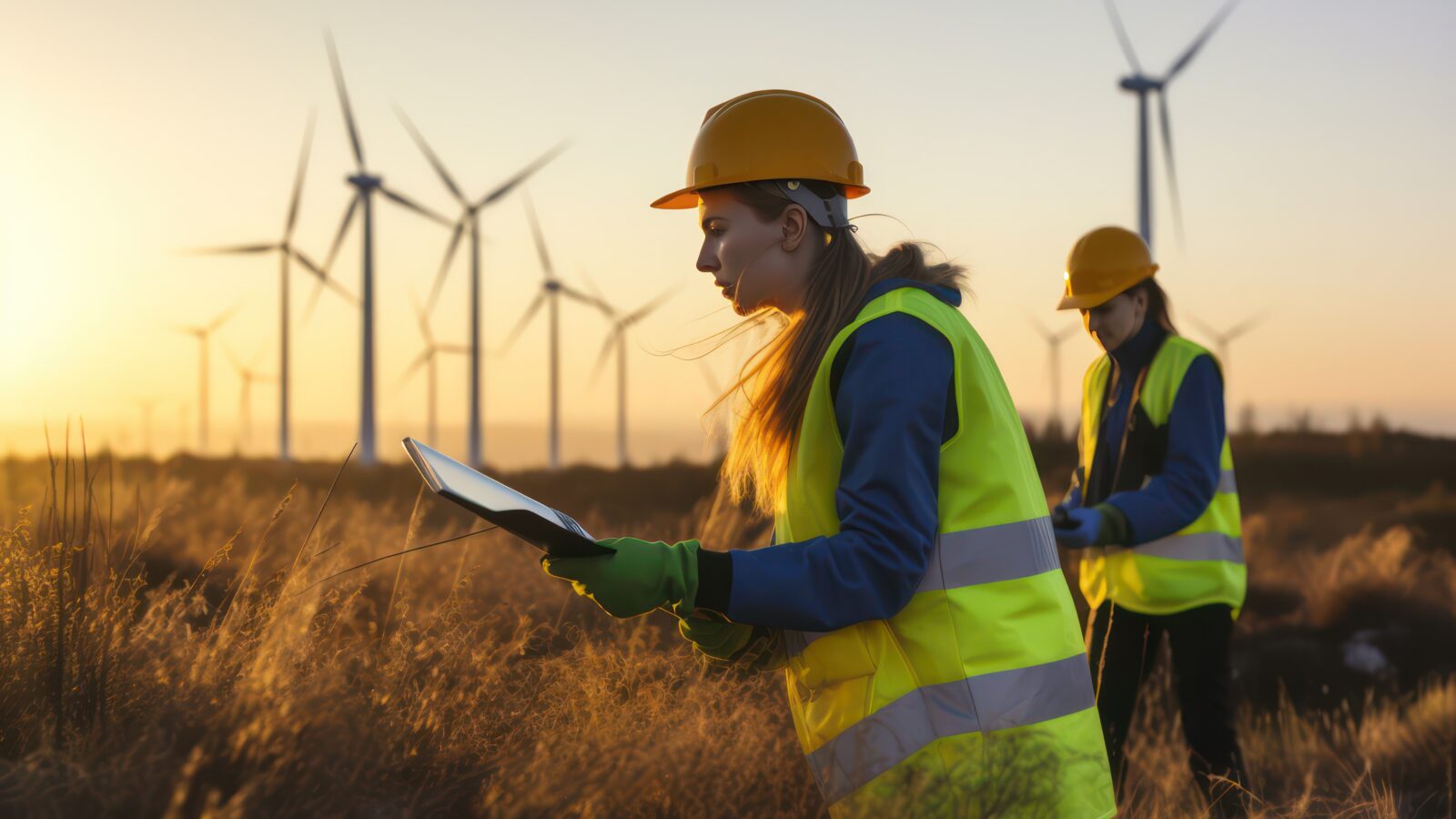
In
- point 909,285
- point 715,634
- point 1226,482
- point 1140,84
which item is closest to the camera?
point 909,285

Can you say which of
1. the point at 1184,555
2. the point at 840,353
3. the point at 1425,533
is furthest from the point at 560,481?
the point at 840,353

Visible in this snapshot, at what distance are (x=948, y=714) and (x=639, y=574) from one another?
540 mm

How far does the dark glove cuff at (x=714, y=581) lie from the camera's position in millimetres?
1819

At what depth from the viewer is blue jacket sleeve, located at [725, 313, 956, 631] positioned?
69.9 inches

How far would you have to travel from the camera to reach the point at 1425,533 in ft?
36.5

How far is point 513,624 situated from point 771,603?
3.20 metres

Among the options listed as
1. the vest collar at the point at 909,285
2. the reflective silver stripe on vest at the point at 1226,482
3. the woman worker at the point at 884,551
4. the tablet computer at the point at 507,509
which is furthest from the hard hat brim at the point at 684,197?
the reflective silver stripe on vest at the point at 1226,482

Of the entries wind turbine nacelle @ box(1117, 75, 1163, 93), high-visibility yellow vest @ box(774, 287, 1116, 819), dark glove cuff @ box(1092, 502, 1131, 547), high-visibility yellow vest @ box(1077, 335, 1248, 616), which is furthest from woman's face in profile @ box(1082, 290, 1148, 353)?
wind turbine nacelle @ box(1117, 75, 1163, 93)

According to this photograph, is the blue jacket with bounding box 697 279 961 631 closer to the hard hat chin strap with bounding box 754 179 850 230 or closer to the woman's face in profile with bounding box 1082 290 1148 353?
the hard hat chin strap with bounding box 754 179 850 230

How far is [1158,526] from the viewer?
4.01m

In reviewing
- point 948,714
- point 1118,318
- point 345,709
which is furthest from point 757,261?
point 1118,318

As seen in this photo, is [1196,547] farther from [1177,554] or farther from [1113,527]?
[1113,527]

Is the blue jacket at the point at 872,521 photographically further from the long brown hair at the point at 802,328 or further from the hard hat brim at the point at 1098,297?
the hard hat brim at the point at 1098,297

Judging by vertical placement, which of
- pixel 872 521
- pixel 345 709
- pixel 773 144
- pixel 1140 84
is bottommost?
pixel 345 709
